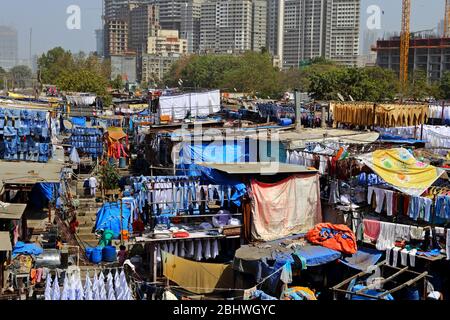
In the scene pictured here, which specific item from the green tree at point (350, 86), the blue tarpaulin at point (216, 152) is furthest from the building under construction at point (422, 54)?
the blue tarpaulin at point (216, 152)

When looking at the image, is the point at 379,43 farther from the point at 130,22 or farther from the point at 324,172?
the point at 324,172

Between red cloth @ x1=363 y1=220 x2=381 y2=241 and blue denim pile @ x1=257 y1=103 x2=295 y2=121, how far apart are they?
52.5ft

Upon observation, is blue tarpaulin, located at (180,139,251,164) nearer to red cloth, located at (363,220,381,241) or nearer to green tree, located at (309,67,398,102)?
red cloth, located at (363,220,381,241)

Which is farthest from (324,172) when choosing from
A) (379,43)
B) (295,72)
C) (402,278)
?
(379,43)

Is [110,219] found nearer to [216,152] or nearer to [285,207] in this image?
[216,152]

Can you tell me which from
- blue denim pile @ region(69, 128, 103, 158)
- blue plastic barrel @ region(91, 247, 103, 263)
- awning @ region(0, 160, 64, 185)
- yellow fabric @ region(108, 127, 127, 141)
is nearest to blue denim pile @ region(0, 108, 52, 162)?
awning @ region(0, 160, 64, 185)

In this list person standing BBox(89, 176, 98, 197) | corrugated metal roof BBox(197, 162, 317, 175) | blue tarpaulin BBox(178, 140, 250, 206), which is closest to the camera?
corrugated metal roof BBox(197, 162, 317, 175)

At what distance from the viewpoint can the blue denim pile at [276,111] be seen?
2784 cm

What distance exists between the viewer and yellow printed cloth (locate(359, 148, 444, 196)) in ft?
37.8

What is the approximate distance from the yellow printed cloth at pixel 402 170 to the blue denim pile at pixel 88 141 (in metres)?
14.0

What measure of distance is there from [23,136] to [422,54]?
69.2m

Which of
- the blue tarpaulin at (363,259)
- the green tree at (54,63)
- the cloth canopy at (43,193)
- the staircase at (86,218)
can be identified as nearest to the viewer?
the blue tarpaulin at (363,259)

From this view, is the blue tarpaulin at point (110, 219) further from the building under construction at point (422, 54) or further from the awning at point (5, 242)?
the building under construction at point (422, 54)

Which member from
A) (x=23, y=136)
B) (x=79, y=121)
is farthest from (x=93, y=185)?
(x=79, y=121)
